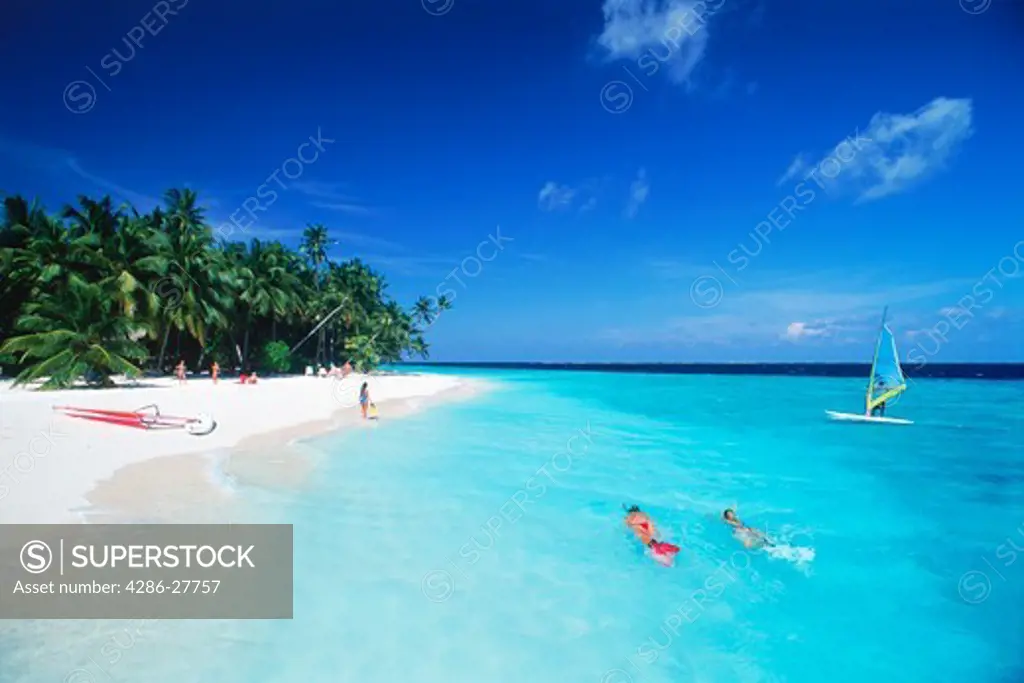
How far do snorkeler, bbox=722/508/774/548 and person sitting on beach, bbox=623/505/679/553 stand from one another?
1.42m

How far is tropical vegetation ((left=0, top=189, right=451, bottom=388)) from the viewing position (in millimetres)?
20641

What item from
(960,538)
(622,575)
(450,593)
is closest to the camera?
(450,593)

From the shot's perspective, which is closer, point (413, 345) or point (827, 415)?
point (827, 415)

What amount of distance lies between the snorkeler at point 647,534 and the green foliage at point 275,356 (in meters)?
37.2

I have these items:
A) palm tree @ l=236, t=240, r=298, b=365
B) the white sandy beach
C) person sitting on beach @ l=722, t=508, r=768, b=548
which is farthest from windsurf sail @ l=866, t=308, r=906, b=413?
palm tree @ l=236, t=240, r=298, b=365

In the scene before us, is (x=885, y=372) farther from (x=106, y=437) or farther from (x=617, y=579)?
(x=106, y=437)

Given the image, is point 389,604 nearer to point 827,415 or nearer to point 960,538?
point 960,538

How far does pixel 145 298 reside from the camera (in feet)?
84.1

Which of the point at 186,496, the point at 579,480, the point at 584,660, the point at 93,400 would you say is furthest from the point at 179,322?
the point at 584,660

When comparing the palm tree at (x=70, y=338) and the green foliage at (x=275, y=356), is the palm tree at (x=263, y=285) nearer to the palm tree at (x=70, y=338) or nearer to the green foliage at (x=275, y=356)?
the green foliage at (x=275, y=356)

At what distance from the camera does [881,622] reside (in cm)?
629

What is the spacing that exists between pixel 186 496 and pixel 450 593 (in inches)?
200

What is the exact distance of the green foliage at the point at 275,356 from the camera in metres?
39.9

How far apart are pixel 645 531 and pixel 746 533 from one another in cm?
179
